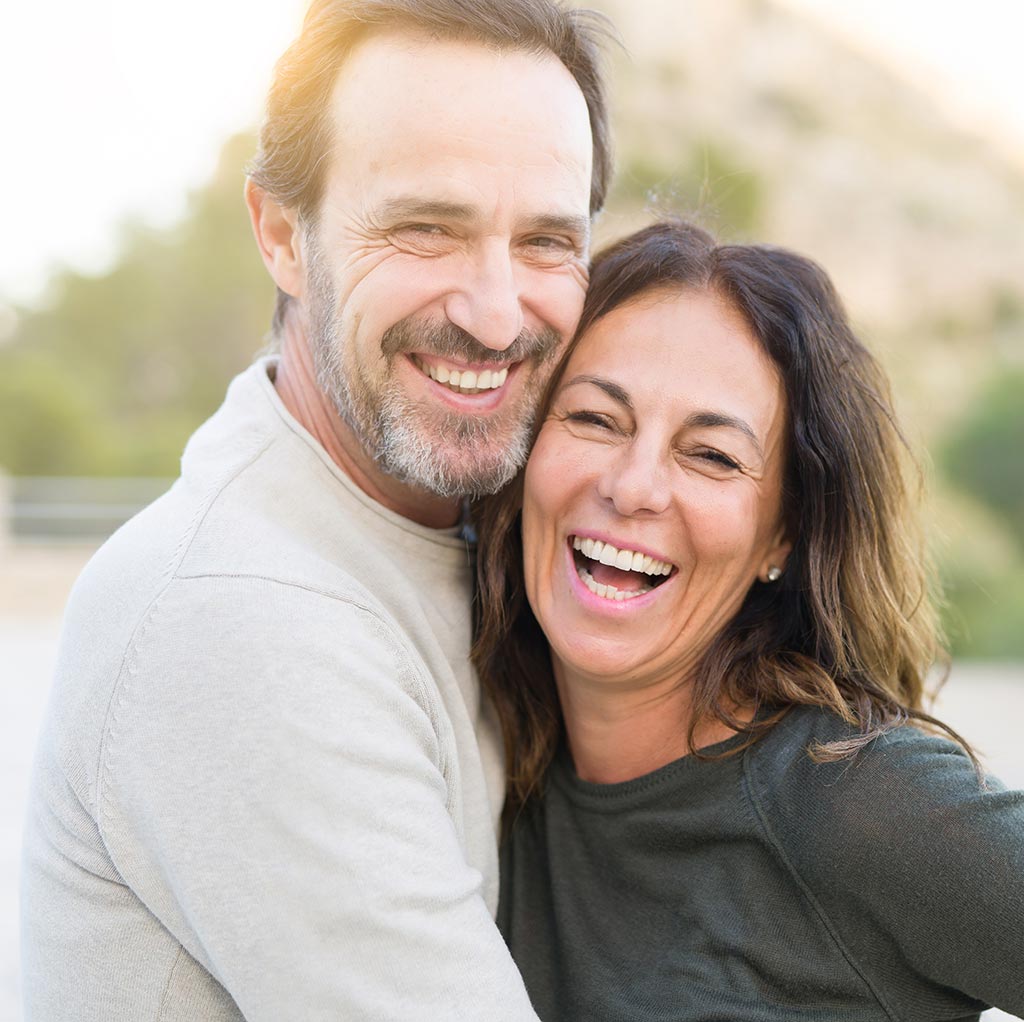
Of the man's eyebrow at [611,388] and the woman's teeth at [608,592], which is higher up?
the man's eyebrow at [611,388]

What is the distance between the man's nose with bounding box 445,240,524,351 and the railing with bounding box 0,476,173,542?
9.64 m

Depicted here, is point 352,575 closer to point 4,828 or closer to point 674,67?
point 4,828

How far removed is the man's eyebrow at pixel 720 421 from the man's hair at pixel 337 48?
2.43ft

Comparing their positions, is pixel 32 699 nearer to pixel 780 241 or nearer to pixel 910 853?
pixel 910 853

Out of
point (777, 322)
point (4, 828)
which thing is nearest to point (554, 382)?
point (777, 322)

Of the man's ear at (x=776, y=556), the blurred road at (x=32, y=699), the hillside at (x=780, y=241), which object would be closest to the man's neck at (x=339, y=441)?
the man's ear at (x=776, y=556)

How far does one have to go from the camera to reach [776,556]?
98.6 inches

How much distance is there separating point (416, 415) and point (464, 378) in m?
0.12

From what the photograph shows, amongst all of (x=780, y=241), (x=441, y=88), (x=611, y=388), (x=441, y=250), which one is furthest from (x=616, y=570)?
(x=780, y=241)

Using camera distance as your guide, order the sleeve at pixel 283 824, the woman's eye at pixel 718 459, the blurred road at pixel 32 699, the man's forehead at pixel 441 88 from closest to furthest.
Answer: the sleeve at pixel 283 824, the man's forehead at pixel 441 88, the woman's eye at pixel 718 459, the blurred road at pixel 32 699

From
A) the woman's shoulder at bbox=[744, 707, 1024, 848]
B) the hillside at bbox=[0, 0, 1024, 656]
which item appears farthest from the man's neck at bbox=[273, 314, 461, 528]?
the hillside at bbox=[0, 0, 1024, 656]

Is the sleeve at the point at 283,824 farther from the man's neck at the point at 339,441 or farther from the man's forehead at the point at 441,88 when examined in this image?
the man's forehead at the point at 441,88

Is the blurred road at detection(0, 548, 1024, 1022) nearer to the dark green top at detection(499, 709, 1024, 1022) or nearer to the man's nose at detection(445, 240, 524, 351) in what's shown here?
the dark green top at detection(499, 709, 1024, 1022)

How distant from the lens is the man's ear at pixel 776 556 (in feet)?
8.18
